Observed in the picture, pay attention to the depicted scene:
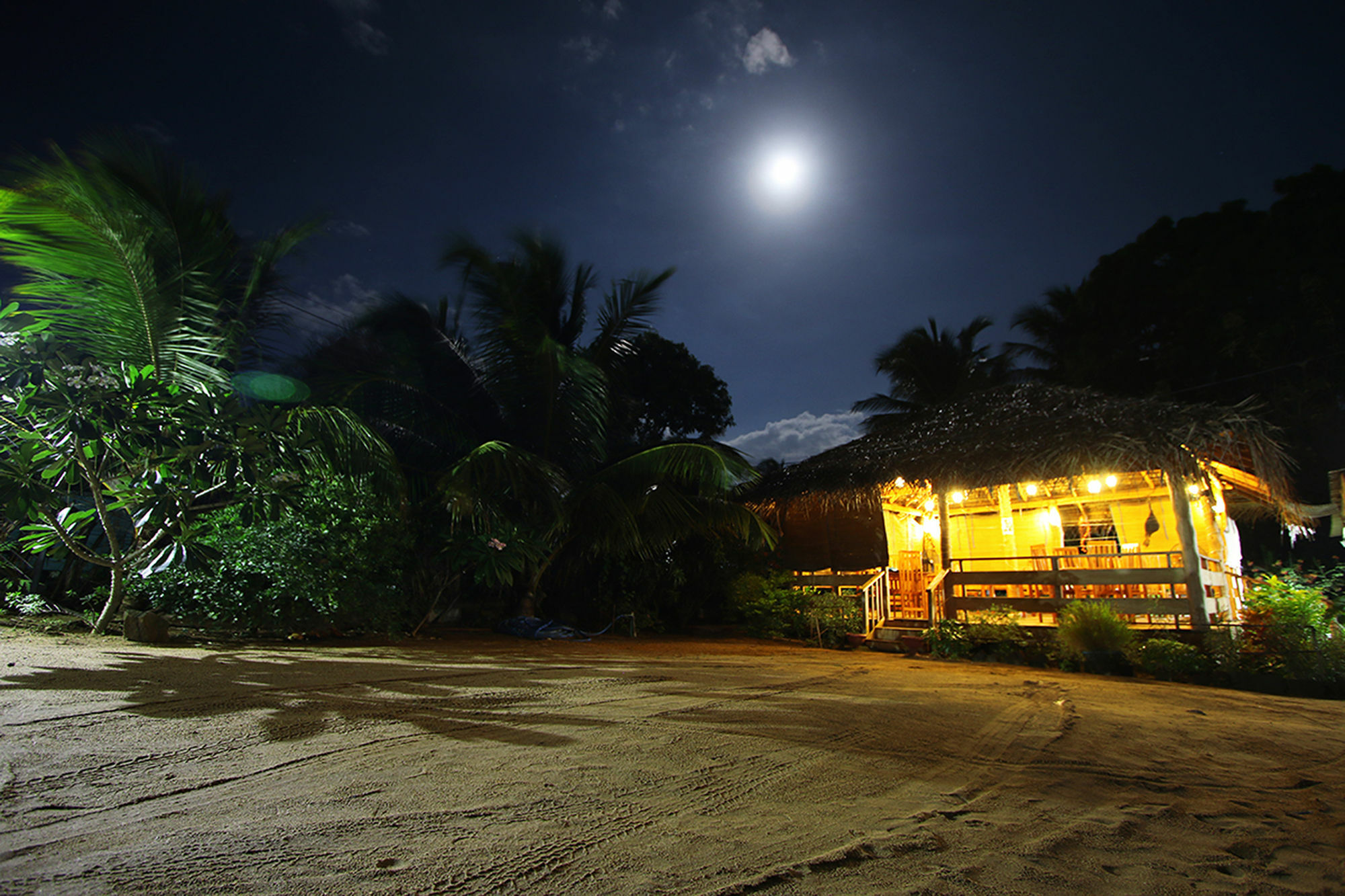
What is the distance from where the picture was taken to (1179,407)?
328 inches

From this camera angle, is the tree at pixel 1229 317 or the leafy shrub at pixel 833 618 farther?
the tree at pixel 1229 317

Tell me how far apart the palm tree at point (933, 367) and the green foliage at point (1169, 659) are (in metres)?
12.4

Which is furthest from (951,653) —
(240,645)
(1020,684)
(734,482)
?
(240,645)

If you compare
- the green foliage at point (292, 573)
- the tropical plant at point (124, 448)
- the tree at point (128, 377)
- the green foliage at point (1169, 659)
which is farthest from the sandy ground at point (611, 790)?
the green foliage at point (1169, 659)

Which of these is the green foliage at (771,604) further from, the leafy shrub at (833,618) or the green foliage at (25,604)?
the green foliage at (25,604)

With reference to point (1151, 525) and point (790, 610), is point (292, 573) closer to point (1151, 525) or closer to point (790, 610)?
point (790, 610)

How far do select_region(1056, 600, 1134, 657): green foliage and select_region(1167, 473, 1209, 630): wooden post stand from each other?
0.79 meters

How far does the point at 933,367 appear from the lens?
19266mm

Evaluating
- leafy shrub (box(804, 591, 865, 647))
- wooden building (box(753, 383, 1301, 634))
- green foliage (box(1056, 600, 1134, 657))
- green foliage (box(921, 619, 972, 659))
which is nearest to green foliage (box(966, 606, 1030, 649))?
green foliage (box(921, 619, 972, 659))

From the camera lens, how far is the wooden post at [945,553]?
31.9 ft

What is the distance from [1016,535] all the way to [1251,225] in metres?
12.9

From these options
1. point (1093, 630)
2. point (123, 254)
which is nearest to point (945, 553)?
point (1093, 630)

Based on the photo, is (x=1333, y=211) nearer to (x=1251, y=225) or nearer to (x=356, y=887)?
(x=1251, y=225)

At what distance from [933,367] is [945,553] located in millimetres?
10648
